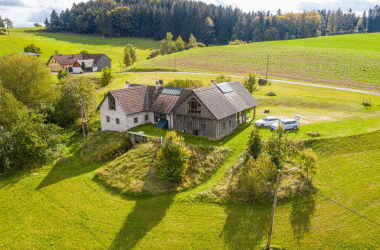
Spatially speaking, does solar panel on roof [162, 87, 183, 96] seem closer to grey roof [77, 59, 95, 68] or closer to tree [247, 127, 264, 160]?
tree [247, 127, 264, 160]

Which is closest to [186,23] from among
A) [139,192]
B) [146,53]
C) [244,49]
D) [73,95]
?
[146,53]

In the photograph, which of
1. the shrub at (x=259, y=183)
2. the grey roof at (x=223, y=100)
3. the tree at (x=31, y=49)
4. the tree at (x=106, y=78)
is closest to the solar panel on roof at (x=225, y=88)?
the grey roof at (x=223, y=100)

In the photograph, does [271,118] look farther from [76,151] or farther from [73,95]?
[73,95]

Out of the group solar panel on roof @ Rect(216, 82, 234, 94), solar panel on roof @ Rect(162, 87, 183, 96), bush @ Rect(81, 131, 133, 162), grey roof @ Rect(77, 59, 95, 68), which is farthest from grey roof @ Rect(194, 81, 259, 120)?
grey roof @ Rect(77, 59, 95, 68)

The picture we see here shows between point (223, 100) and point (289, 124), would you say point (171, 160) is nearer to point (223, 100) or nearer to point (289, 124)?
point (223, 100)

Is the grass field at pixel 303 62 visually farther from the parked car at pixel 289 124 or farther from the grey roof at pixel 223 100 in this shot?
the grey roof at pixel 223 100

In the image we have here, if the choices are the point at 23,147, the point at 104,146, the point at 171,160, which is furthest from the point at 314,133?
the point at 23,147

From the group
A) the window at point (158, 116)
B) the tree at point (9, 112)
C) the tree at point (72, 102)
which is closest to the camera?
the tree at point (9, 112)
